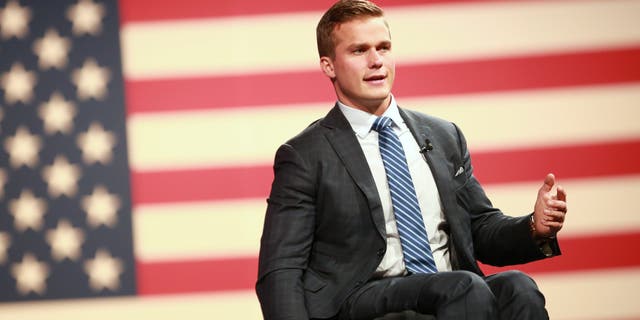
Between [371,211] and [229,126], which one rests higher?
[229,126]

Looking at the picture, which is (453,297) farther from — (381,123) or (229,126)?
(229,126)

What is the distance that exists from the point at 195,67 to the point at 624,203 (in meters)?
1.64

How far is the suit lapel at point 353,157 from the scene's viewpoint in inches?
82.5

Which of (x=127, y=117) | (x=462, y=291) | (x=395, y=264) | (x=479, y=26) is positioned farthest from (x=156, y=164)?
(x=462, y=291)

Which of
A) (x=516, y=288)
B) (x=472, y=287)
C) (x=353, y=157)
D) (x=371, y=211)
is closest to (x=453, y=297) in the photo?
(x=472, y=287)

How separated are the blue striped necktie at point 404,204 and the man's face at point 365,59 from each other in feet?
0.24

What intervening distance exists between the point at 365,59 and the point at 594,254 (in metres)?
1.62

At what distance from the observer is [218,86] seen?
3.37 m

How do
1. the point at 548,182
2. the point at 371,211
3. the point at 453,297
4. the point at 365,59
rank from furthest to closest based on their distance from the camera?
the point at 365,59 → the point at 371,211 → the point at 548,182 → the point at 453,297

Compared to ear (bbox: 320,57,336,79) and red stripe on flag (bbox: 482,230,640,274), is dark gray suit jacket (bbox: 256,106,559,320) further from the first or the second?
red stripe on flag (bbox: 482,230,640,274)

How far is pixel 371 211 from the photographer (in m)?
2.09

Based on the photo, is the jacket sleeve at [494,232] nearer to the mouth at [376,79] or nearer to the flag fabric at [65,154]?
the mouth at [376,79]

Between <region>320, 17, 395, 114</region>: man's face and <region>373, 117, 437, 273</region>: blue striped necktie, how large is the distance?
7 cm

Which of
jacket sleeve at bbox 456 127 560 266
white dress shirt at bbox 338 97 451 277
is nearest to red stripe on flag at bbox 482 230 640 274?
jacket sleeve at bbox 456 127 560 266
